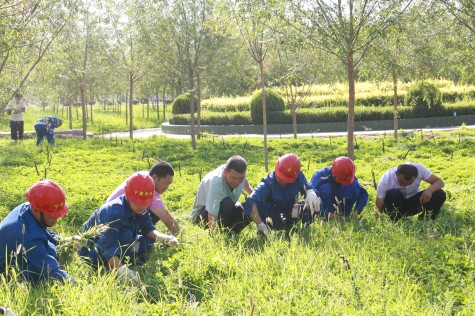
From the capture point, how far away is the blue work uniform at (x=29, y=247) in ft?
13.8

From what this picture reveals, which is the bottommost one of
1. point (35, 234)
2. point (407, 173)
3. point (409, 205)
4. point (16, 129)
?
point (409, 205)

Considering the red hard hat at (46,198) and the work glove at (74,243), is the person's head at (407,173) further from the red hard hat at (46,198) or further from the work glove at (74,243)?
the red hard hat at (46,198)

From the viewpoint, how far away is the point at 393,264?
15.1 ft

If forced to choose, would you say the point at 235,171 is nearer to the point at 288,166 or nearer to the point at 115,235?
the point at 288,166

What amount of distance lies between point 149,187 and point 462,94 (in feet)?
78.9

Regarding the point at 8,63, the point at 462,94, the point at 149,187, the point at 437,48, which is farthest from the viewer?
the point at 462,94

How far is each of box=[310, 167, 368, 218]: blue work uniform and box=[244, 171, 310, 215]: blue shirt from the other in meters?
0.27

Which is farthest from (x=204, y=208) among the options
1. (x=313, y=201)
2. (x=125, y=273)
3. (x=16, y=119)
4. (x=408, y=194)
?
(x=16, y=119)

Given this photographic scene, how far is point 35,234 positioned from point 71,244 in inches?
19.3

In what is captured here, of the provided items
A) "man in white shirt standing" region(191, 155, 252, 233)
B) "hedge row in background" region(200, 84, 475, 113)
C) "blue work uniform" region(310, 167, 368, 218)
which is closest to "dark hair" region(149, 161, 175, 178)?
"man in white shirt standing" region(191, 155, 252, 233)

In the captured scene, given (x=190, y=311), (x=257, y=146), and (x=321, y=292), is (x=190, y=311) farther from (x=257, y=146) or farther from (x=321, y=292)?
(x=257, y=146)

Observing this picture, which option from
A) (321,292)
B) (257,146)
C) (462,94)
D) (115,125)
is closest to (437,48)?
(257,146)

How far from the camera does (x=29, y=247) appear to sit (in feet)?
13.9

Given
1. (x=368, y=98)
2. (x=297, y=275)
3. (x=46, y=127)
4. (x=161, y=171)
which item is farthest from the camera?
(x=368, y=98)
